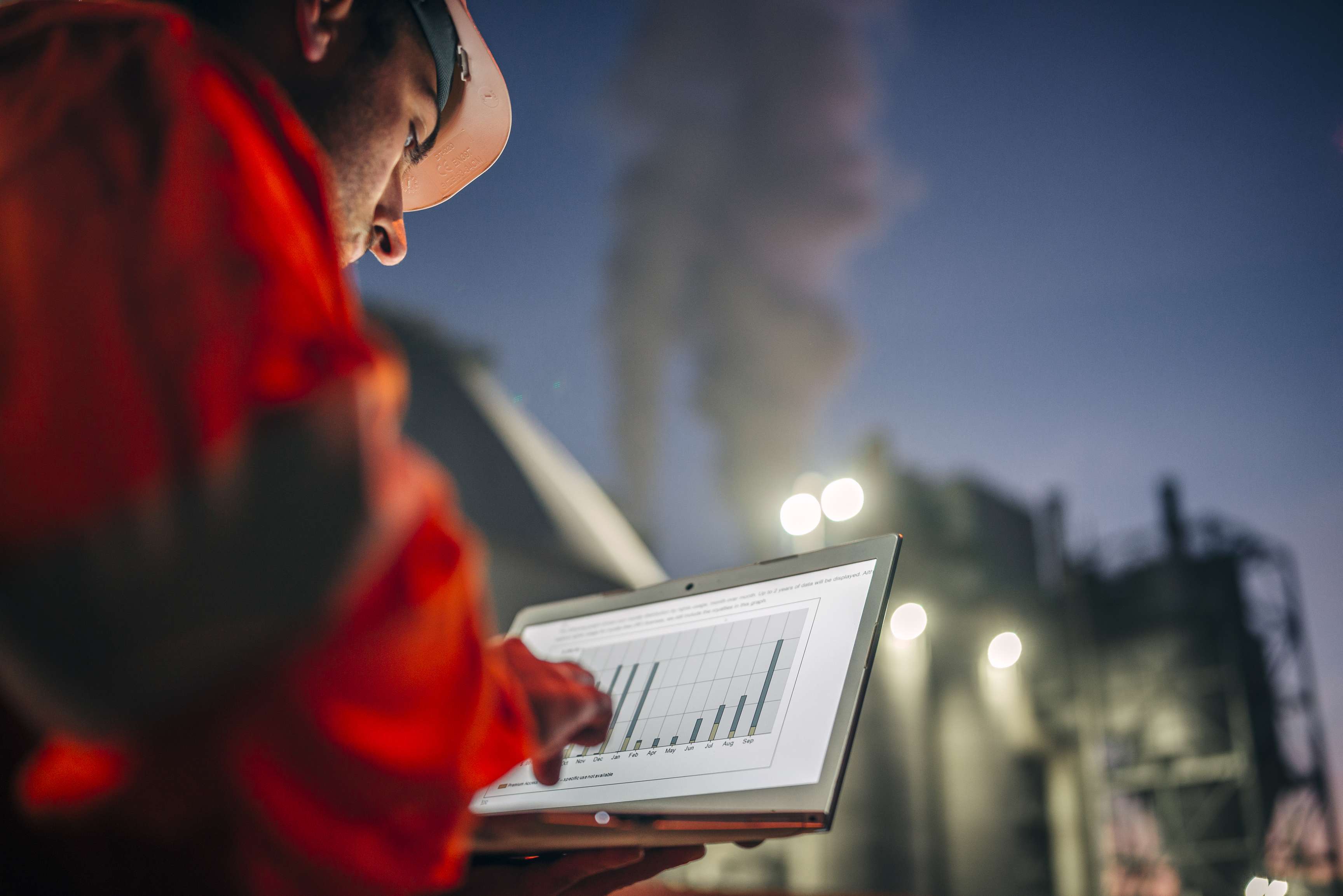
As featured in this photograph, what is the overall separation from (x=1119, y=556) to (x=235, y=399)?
9382 millimetres

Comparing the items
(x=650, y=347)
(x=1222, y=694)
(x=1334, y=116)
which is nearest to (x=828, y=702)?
(x=650, y=347)

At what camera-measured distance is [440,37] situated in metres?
0.80

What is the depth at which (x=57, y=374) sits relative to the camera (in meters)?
0.33

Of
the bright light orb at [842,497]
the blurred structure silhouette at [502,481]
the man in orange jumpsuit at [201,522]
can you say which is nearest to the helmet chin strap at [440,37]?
the man in orange jumpsuit at [201,522]

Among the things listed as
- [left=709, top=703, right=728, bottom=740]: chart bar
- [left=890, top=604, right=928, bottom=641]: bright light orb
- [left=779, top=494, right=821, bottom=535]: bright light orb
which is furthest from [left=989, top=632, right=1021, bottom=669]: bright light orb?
[left=709, top=703, right=728, bottom=740]: chart bar

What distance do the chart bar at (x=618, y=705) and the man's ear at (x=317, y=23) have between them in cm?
55

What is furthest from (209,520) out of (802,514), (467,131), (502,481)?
(502,481)

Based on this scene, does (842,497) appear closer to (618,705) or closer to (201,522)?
(618,705)

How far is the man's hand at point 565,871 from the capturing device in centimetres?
72

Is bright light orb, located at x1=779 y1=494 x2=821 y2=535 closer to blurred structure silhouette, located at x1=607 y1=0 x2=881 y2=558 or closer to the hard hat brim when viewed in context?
the hard hat brim

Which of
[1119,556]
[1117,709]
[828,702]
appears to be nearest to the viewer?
[828,702]

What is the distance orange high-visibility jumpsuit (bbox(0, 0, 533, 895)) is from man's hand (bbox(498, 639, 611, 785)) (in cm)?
16

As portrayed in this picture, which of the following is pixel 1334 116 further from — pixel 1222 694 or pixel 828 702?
pixel 828 702

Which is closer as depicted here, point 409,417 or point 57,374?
point 57,374
